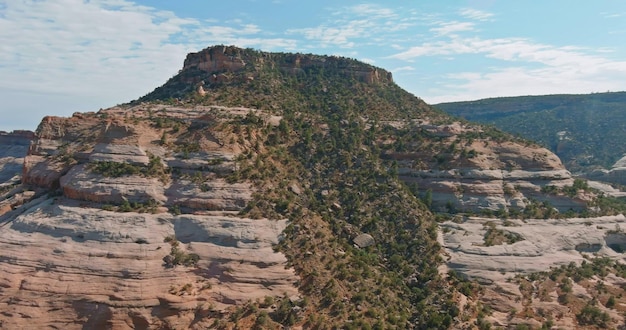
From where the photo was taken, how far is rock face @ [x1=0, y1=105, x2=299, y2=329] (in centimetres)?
2962

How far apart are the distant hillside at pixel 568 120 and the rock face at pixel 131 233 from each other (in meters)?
99.9

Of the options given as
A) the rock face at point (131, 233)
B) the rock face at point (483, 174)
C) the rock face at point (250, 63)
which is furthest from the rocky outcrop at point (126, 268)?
the rock face at point (250, 63)

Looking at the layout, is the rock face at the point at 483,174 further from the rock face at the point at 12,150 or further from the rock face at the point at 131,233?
the rock face at the point at 12,150

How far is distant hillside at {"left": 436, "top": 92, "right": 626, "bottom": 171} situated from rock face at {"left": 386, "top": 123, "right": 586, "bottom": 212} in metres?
67.3

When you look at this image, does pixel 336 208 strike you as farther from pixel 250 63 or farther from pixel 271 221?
pixel 250 63

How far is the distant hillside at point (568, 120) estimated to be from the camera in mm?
119438

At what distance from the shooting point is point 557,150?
122938mm

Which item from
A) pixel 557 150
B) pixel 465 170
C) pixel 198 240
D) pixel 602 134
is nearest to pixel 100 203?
pixel 198 240

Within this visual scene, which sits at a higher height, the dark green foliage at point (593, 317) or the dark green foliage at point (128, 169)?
the dark green foliage at point (128, 169)

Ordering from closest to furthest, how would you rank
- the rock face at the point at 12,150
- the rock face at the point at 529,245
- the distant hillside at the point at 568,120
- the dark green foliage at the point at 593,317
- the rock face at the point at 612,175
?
the dark green foliage at the point at 593,317 < the rock face at the point at 529,245 < the rock face at the point at 12,150 < the rock face at the point at 612,175 < the distant hillside at the point at 568,120

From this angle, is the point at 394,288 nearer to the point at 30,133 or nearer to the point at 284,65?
the point at 284,65

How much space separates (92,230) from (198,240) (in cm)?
715

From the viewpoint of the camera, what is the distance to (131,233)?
3306 cm

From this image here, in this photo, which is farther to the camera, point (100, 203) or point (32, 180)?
point (32, 180)
